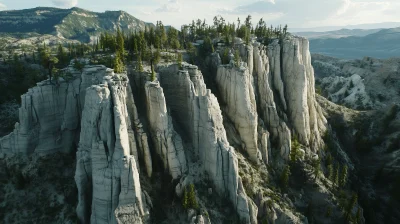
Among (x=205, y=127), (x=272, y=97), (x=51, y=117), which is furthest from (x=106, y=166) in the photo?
(x=272, y=97)

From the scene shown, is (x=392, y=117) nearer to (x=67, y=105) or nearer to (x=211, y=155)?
(x=211, y=155)

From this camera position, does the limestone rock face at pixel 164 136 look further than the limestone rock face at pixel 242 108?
No

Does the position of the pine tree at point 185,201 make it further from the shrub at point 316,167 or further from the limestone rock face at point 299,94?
the limestone rock face at point 299,94

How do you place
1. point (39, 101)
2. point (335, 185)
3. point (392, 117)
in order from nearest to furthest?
point (39, 101)
point (335, 185)
point (392, 117)

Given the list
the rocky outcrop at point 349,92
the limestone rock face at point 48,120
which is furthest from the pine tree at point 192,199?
the rocky outcrop at point 349,92

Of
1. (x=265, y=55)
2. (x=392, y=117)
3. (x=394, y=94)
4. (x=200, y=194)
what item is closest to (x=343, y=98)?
(x=394, y=94)
